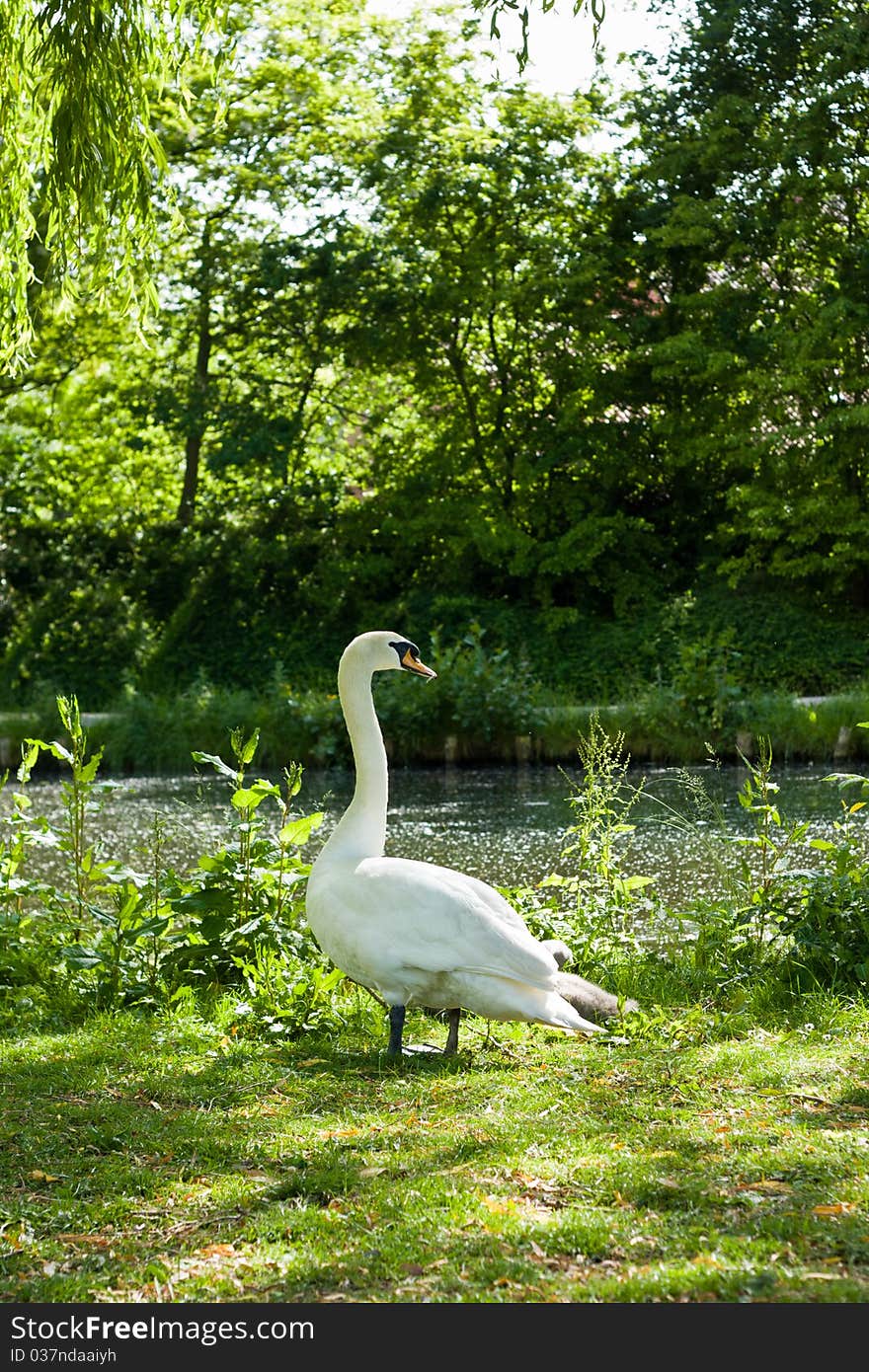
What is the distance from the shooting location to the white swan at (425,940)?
4676 millimetres

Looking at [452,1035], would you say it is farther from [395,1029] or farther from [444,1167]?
[444,1167]

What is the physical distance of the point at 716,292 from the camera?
2164cm

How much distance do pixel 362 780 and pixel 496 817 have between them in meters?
7.37

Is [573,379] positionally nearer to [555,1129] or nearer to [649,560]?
[649,560]

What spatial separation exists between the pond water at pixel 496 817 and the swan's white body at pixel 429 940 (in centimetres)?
191

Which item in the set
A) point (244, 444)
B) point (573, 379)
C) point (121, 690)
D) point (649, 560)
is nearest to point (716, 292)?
point (573, 379)

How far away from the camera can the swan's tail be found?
5.40 metres

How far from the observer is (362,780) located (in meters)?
5.43

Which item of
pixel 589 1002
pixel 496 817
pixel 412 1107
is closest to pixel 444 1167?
pixel 412 1107

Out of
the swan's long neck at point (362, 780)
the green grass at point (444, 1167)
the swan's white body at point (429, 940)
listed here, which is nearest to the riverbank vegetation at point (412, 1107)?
the green grass at point (444, 1167)

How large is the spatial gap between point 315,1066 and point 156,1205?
57.2 inches
